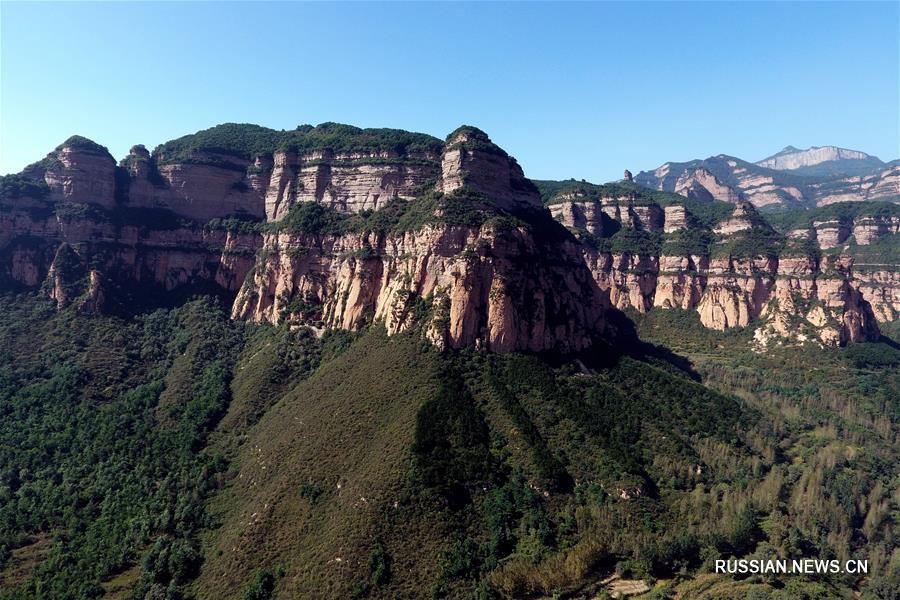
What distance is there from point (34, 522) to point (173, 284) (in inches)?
2484

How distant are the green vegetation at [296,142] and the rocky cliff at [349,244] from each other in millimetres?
550

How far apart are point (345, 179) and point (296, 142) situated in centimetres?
2031

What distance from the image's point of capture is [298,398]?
83.4 meters

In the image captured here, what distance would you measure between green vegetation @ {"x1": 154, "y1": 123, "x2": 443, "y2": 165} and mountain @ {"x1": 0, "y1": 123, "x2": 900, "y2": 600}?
78 cm

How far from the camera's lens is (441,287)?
8969 cm

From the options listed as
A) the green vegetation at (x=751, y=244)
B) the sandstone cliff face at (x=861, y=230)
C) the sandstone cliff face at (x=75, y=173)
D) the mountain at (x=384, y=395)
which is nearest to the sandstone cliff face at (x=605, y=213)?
the green vegetation at (x=751, y=244)

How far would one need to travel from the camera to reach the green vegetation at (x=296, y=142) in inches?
4788

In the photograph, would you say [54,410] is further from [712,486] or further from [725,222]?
[725,222]

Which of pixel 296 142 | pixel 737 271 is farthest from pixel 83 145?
pixel 737 271

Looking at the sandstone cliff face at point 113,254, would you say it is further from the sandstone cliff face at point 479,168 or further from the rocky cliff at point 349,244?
the sandstone cliff face at point 479,168

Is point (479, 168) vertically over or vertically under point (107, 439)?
over

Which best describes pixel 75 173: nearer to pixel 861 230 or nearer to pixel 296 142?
pixel 296 142

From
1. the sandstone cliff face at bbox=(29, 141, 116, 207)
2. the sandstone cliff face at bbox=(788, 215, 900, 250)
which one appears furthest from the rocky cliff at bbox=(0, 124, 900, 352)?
the sandstone cliff face at bbox=(788, 215, 900, 250)

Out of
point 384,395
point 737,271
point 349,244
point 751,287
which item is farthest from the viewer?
point 737,271
